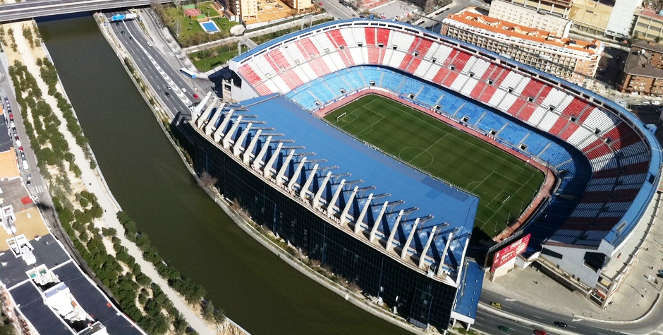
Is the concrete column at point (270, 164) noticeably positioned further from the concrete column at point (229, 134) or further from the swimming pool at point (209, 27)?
the swimming pool at point (209, 27)

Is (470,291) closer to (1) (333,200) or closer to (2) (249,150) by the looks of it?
(1) (333,200)

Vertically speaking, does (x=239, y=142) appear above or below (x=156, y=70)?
above

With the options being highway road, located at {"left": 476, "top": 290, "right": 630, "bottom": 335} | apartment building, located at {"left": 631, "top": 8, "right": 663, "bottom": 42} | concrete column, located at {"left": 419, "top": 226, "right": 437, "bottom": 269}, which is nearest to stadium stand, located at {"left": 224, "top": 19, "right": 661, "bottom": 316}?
highway road, located at {"left": 476, "top": 290, "right": 630, "bottom": 335}

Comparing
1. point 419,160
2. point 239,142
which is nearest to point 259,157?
point 239,142

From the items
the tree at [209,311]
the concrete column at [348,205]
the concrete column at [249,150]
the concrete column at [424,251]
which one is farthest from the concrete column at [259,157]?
the concrete column at [424,251]

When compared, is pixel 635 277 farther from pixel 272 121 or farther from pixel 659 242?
pixel 272 121

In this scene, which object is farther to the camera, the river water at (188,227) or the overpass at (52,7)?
the overpass at (52,7)

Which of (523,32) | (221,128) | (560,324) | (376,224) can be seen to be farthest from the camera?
(523,32)
